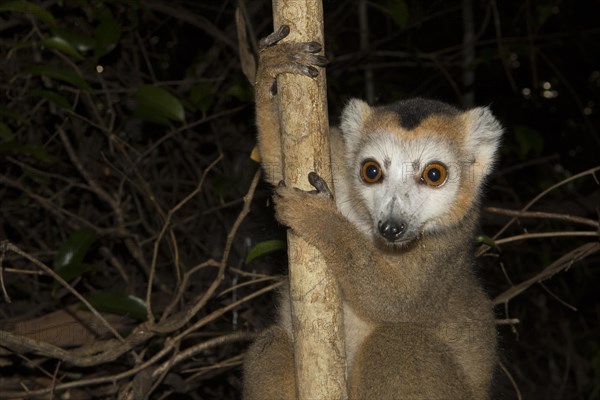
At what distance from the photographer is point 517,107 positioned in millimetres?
10234

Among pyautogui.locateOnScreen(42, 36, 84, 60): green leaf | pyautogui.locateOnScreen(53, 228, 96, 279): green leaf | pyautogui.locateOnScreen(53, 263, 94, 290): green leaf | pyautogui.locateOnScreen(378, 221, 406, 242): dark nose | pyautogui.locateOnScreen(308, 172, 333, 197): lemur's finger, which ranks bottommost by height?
pyautogui.locateOnScreen(53, 263, 94, 290): green leaf

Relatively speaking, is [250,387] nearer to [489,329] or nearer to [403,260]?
[403,260]

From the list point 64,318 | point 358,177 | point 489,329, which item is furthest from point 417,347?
point 64,318

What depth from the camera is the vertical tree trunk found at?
10.8ft

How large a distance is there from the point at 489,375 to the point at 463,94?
5.09 metres

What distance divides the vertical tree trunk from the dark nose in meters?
0.71

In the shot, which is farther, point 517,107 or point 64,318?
point 517,107

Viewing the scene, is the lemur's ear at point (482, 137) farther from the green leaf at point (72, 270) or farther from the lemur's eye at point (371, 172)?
the green leaf at point (72, 270)

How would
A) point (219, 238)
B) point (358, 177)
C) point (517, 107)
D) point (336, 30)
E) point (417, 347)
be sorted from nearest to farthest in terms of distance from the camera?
point (417, 347) → point (358, 177) → point (219, 238) → point (336, 30) → point (517, 107)

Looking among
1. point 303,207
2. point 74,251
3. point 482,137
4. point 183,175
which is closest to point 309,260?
point 303,207

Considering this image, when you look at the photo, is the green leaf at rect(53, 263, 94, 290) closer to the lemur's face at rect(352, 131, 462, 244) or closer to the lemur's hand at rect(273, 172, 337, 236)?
the lemur's hand at rect(273, 172, 337, 236)

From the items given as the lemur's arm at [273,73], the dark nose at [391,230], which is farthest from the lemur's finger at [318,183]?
the dark nose at [391,230]

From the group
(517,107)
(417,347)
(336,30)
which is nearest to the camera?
(417,347)

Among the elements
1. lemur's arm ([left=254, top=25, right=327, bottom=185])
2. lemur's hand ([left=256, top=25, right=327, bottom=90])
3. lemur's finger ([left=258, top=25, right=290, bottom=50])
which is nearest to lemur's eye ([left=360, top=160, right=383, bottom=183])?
lemur's arm ([left=254, top=25, right=327, bottom=185])
